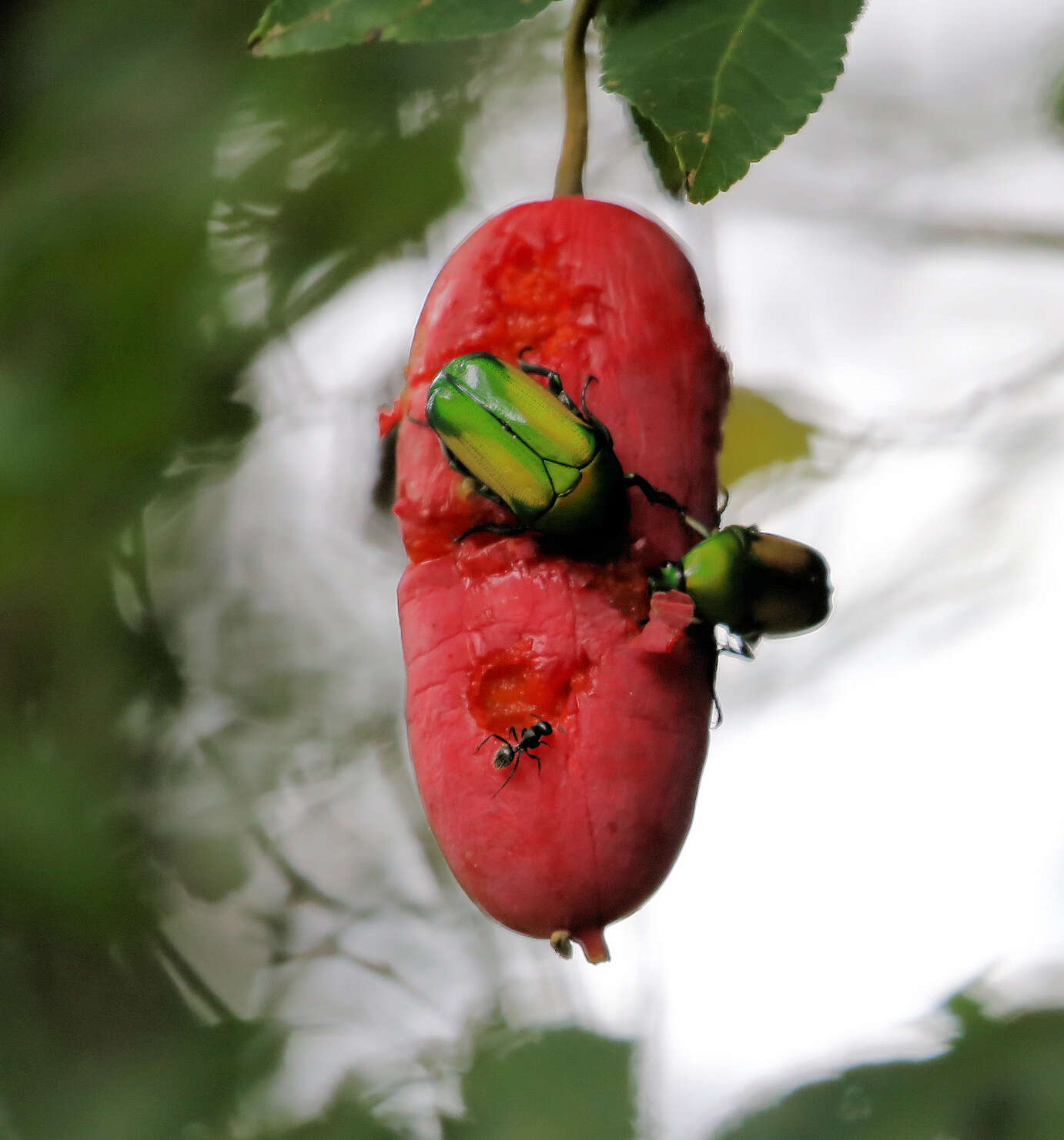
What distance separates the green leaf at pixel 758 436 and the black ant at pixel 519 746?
573 millimetres

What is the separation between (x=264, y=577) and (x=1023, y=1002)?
0.96m

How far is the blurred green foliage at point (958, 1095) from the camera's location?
2.68ft

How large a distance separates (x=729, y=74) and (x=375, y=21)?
141mm

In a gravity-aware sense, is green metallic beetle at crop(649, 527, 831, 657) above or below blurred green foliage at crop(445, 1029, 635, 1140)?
above

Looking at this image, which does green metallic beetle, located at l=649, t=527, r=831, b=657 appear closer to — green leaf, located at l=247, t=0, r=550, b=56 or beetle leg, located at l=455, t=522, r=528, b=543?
beetle leg, located at l=455, t=522, r=528, b=543

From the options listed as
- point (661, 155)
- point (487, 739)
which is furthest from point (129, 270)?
point (487, 739)

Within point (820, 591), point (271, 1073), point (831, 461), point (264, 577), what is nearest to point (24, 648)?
point (264, 577)

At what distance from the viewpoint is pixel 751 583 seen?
545 millimetres

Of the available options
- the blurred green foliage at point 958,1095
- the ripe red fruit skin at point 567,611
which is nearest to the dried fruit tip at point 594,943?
the ripe red fruit skin at point 567,611

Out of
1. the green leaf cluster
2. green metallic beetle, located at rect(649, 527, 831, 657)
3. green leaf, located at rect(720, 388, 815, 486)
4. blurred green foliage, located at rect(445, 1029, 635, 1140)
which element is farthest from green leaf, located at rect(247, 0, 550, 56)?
blurred green foliage, located at rect(445, 1029, 635, 1140)

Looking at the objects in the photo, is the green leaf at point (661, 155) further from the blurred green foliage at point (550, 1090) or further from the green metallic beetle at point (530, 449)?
the blurred green foliage at point (550, 1090)

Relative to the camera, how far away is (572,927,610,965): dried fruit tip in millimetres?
468

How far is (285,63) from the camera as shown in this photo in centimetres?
113

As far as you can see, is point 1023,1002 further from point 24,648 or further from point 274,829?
point 24,648
